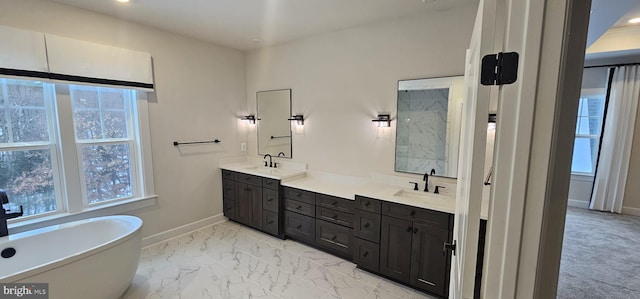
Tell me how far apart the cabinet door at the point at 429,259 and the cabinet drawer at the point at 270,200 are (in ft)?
5.95

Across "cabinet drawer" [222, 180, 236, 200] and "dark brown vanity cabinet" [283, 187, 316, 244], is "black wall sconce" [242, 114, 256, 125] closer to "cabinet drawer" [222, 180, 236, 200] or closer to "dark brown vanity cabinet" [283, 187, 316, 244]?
"cabinet drawer" [222, 180, 236, 200]

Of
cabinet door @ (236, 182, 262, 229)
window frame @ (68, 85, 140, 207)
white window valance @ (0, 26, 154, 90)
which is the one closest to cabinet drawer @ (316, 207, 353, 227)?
cabinet door @ (236, 182, 262, 229)

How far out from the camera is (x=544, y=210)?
724mm

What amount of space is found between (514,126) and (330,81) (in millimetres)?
2874

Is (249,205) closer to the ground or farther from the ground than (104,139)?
closer to the ground

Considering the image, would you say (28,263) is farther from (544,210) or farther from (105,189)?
(544,210)

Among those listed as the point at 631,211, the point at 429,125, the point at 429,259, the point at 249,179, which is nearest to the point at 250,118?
the point at 249,179

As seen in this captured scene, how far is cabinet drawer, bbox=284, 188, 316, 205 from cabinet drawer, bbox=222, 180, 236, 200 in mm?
1088

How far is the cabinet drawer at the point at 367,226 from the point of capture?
2652mm

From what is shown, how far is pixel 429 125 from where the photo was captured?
2818 mm

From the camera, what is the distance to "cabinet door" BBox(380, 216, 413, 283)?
97.1 inches

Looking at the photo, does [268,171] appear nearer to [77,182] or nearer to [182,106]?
[182,106]
